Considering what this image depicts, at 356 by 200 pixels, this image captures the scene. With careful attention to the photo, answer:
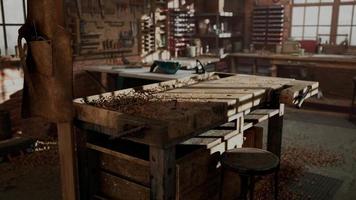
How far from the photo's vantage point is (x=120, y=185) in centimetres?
200

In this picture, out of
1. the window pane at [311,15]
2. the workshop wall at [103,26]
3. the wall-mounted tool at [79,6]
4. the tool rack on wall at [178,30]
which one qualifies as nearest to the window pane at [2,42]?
the workshop wall at [103,26]

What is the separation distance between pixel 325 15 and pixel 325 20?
0.09m

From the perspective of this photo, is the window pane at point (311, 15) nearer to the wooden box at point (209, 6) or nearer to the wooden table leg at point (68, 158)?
the wooden box at point (209, 6)

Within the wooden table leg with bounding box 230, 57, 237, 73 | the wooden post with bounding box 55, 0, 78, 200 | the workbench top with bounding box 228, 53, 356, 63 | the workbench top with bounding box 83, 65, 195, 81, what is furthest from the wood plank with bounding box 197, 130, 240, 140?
the wooden table leg with bounding box 230, 57, 237, 73

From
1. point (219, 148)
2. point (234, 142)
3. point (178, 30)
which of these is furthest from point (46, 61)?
point (178, 30)

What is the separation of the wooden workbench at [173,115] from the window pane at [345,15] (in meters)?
3.86

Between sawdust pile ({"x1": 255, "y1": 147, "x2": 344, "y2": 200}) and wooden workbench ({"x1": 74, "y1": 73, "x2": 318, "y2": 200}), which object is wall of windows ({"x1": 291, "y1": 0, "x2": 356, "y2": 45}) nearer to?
sawdust pile ({"x1": 255, "y1": 147, "x2": 344, "y2": 200})

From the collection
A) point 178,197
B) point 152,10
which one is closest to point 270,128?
point 178,197

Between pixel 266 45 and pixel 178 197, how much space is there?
17.6 ft

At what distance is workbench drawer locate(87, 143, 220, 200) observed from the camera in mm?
1857

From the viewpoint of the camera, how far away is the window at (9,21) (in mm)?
3893

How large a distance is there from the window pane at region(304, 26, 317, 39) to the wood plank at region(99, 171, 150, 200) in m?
5.55

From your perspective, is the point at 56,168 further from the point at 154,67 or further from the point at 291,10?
the point at 291,10

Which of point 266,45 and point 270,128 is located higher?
point 266,45
